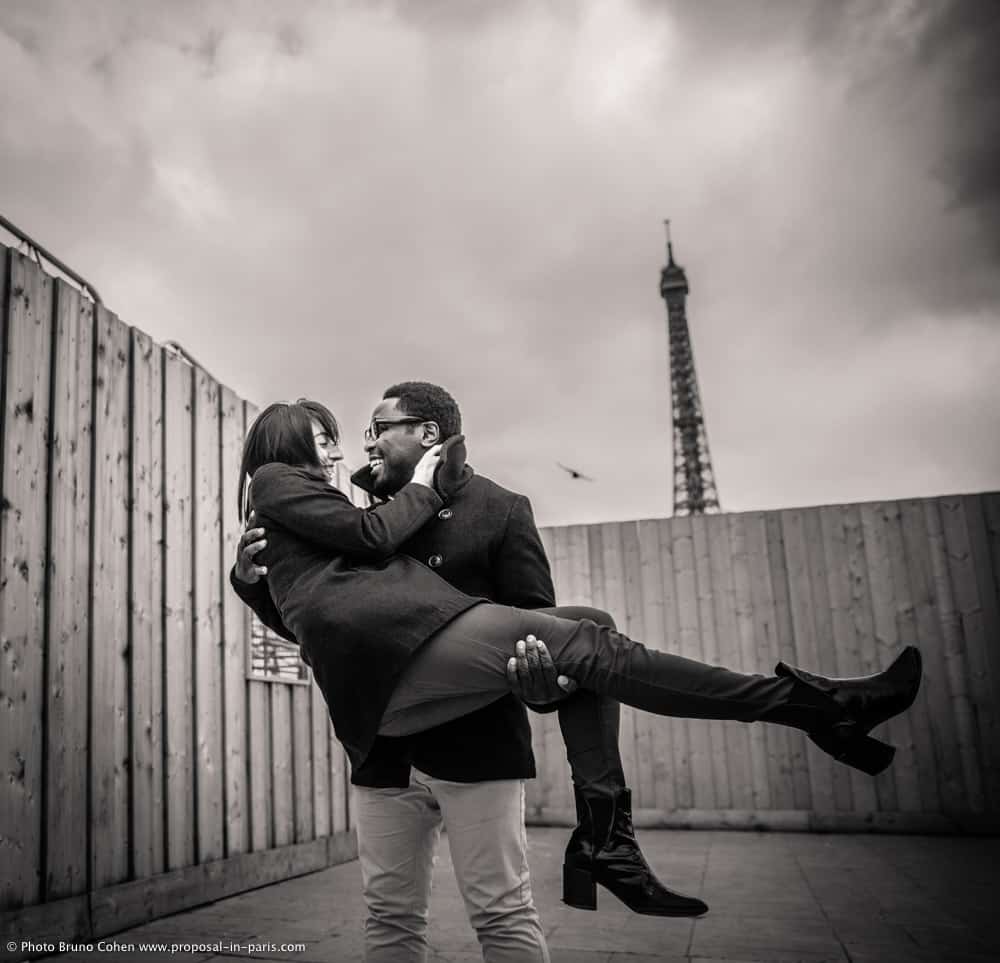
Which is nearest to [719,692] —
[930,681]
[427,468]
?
[427,468]

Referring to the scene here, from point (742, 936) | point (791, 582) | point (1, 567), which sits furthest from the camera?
point (791, 582)

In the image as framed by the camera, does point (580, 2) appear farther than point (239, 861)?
Yes

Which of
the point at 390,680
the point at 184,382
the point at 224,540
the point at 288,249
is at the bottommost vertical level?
the point at 390,680

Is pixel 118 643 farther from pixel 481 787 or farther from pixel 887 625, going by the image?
pixel 887 625

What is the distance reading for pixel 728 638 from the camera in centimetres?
638

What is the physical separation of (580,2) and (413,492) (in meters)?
6.14

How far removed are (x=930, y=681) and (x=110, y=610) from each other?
548 centimetres

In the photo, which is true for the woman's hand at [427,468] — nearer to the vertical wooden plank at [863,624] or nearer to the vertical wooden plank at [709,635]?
the vertical wooden plank at [709,635]

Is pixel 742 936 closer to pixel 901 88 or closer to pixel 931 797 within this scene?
pixel 931 797

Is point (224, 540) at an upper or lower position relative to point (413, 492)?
upper

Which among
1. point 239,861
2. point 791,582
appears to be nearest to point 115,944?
point 239,861

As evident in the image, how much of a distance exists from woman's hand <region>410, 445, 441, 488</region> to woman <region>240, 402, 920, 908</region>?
10cm

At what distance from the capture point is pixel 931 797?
18.9 ft

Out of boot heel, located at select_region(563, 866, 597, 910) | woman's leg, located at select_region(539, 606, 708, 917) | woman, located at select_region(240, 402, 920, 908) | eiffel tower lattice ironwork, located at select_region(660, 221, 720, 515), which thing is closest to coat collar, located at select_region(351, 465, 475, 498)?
woman, located at select_region(240, 402, 920, 908)
